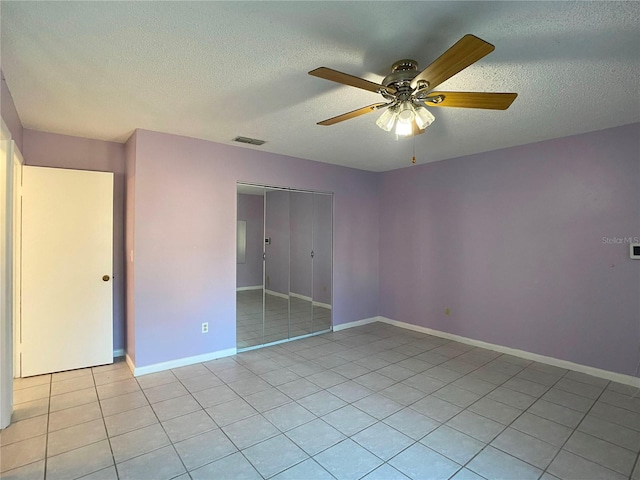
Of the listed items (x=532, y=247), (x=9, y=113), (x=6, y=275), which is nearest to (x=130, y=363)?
(x=6, y=275)

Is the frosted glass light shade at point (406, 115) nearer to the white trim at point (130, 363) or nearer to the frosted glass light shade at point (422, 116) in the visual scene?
the frosted glass light shade at point (422, 116)

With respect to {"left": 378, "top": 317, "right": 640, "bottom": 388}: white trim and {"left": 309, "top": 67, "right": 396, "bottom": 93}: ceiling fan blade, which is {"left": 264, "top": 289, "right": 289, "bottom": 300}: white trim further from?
{"left": 309, "top": 67, "right": 396, "bottom": 93}: ceiling fan blade

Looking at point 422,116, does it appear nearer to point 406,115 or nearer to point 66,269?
point 406,115

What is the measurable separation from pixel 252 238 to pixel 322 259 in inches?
46.6

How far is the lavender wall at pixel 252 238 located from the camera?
409 cm

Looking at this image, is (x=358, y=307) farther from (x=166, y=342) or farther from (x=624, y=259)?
(x=624, y=259)

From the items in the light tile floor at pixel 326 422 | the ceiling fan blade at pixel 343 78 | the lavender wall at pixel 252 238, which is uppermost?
the ceiling fan blade at pixel 343 78

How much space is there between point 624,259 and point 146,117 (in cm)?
475

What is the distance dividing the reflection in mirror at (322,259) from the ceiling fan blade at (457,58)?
315 centimetres

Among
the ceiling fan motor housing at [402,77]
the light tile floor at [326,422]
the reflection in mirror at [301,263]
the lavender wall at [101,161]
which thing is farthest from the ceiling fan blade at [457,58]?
the lavender wall at [101,161]

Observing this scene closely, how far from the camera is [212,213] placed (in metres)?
3.77

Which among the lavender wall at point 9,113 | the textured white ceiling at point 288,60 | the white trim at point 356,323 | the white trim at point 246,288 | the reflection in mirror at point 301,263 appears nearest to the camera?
the textured white ceiling at point 288,60

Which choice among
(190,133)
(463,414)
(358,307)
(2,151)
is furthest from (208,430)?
(358,307)

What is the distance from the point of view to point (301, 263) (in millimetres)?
4691
